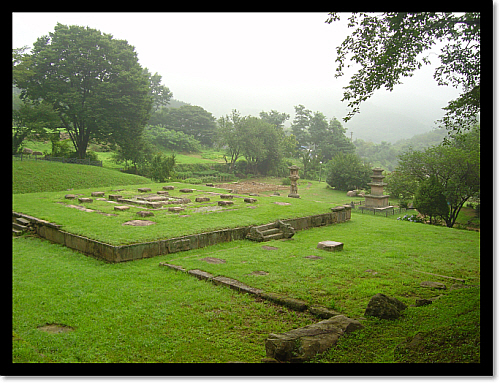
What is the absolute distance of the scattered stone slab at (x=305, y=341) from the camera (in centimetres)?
350

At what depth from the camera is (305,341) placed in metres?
3.65

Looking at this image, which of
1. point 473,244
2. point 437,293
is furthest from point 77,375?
point 473,244

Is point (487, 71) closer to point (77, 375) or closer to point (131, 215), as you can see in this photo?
point (77, 375)

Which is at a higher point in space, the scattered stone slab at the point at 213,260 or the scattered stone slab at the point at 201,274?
the scattered stone slab at the point at 213,260

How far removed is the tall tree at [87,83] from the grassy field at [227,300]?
1889cm

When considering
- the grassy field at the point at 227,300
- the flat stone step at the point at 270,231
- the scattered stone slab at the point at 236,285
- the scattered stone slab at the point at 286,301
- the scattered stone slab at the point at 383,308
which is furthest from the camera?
the flat stone step at the point at 270,231

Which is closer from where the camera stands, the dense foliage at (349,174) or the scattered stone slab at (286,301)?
the scattered stone slab at (286,301)

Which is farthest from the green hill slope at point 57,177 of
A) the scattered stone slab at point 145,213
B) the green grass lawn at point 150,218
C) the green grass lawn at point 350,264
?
the green grass lawn at point 350,264

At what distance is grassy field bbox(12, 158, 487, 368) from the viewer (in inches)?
150

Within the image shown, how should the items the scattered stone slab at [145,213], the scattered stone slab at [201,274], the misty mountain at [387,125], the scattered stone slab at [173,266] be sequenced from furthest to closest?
the misty mountain at [387,125] → the scattered stone slab at [145,213] → the scattered stone slab at [173,266] → the scattered stone slab at [201,274]

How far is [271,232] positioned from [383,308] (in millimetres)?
6513

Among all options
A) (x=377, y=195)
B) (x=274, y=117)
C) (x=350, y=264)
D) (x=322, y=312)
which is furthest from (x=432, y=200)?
(x=274, y=117)

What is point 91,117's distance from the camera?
2742 centimetres

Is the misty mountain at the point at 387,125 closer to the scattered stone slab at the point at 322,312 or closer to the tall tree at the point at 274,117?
the tall tree at the point at 274,117
